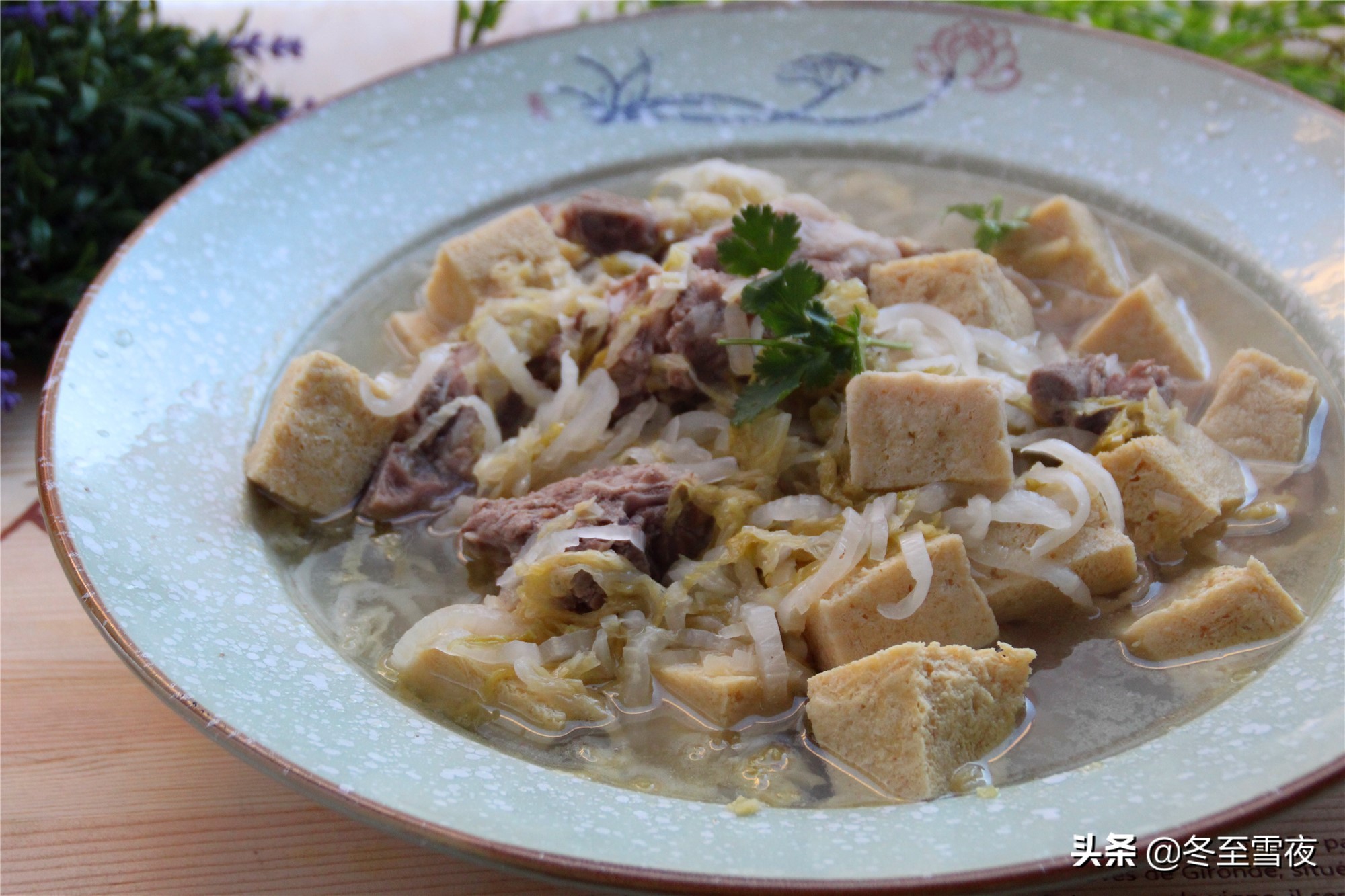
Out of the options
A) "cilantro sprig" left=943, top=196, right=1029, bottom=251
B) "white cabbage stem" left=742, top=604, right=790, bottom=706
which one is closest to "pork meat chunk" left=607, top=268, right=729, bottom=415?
"white cabbage stem" left=742, top=604, right=790, bottom=706

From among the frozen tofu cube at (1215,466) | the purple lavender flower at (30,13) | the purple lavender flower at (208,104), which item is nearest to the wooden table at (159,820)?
the frozen tofu cube at (1215,466)

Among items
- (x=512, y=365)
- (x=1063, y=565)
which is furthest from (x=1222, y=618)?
(x=512, y=365)

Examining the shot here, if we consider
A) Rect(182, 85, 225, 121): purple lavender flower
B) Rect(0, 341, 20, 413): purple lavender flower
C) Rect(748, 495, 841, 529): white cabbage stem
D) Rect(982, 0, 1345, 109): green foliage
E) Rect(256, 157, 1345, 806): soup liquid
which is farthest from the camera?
Rect(982, 0, 1345, 109): green foliage

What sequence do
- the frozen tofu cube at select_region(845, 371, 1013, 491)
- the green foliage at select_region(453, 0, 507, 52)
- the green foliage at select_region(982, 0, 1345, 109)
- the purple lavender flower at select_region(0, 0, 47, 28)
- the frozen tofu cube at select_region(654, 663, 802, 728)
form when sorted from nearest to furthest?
the frozen tofu cube at select_region(654, 663, 802, 728), the frozen tofu cube at select_region(845, 371, 1013, 491), the purple lavender flower at select_region(0, 0, 47, 28), the green foliage at select_region(453, 0, 507, 52), the green foliage at select_region(982, 0, 1345, 109)

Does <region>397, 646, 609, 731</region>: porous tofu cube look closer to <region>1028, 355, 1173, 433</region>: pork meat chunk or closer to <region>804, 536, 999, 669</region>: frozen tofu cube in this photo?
<region>804, 536, 999, 669</region>: frozen tofu cube

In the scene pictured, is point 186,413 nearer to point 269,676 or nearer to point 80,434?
point 80,434

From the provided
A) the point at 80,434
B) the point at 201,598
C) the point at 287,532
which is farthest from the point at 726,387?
the point at 80,434

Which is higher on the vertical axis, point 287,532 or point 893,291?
point 893,291
